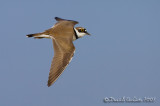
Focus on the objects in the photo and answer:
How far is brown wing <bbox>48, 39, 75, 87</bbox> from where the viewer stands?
10.1m

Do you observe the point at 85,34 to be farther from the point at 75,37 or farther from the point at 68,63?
the point at 68,63

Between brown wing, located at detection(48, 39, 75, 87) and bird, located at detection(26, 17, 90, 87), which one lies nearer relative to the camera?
brown wing, located at detection(48, 39, 75, 87)

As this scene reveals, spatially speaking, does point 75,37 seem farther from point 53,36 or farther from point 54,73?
point 54,73

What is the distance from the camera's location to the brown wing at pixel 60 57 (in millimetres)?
10055

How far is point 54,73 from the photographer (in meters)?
10.1

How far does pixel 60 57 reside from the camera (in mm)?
11172

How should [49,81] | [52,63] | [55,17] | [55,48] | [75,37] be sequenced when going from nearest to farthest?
[49,81] < [52,63] < [55,48] < [75,37] < [55,17]

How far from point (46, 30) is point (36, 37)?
1.82 feet

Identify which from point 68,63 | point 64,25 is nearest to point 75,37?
point 64,25

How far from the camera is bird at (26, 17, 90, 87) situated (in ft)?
33.9

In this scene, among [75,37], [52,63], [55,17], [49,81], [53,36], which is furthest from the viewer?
[55,17]

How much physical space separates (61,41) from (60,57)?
4.21 ft

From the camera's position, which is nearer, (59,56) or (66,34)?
(59,56)

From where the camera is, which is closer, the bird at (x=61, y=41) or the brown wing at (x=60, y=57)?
the brown wing at (x=60, y=57)
